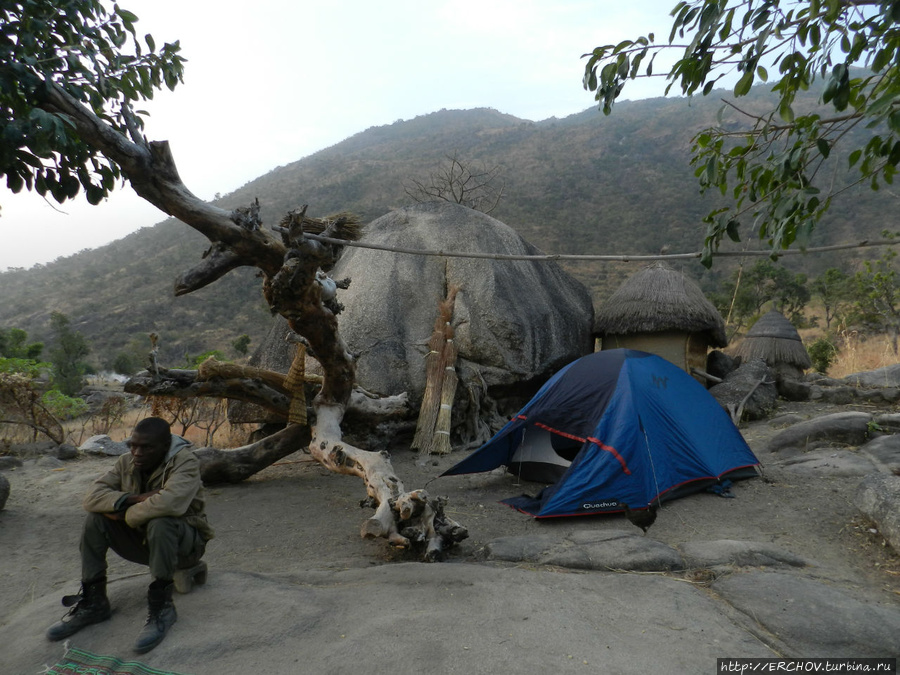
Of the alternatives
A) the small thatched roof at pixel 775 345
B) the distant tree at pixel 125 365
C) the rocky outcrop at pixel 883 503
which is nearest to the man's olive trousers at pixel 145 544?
the rocky outcrop at pixel 883 503

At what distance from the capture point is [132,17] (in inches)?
181

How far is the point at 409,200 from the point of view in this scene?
3080cm

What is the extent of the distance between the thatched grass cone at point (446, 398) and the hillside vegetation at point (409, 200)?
10.1 meters

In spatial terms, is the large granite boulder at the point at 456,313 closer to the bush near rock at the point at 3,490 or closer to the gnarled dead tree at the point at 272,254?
the bush near rock at the point at 3,490

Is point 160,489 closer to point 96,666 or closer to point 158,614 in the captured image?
point 158,614

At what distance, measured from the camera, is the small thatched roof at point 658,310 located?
10.6 metres

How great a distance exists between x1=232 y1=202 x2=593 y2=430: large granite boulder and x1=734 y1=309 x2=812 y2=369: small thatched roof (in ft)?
11.7

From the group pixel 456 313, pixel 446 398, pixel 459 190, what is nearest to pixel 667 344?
pixel 456 313

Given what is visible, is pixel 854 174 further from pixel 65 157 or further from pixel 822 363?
pixel 65 157

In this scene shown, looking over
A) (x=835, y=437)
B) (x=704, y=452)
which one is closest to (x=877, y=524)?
(x=704, y=452)

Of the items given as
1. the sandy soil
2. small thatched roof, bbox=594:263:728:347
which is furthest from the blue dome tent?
small thatched roof, bbox=594:263:728:347

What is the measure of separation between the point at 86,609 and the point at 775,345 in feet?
37.7

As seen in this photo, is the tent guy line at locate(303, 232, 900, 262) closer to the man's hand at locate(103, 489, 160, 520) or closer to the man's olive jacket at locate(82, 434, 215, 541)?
the man's olive jacket at locate(82, 434, 215, 541)

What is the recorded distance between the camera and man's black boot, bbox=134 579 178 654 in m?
2.65
